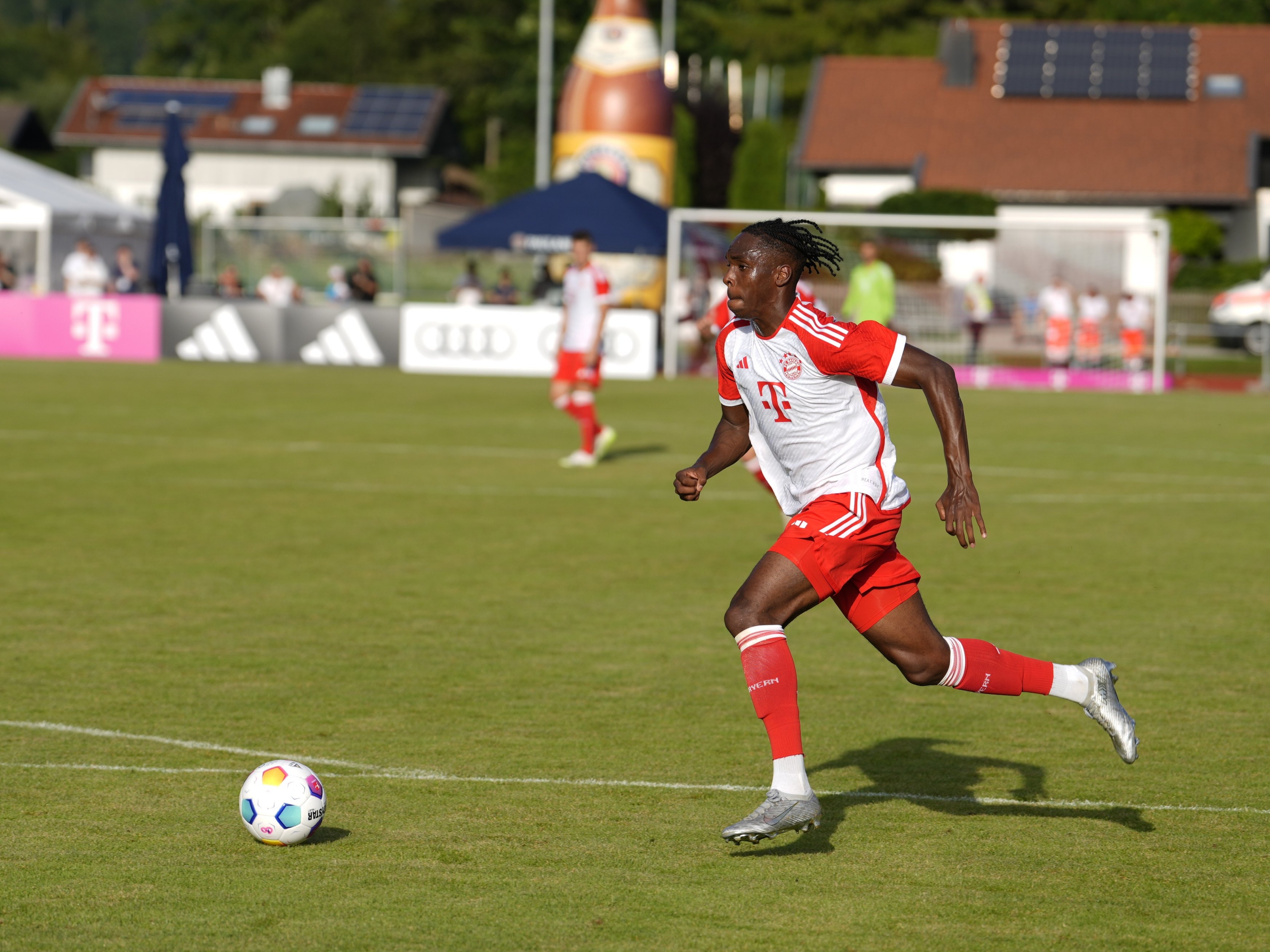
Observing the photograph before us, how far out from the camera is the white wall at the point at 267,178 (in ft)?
239

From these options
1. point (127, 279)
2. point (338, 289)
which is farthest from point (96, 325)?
point (338, 289)

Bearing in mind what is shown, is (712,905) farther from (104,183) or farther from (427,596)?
(104,183)

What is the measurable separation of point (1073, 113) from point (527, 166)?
23.3 m

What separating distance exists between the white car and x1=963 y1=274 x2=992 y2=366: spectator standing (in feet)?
27.1

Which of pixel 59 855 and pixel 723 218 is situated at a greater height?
pixel 723 218

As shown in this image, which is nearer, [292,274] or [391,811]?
[391,811]

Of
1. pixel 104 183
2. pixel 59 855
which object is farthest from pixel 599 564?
pixel 104 183

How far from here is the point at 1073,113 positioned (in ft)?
180

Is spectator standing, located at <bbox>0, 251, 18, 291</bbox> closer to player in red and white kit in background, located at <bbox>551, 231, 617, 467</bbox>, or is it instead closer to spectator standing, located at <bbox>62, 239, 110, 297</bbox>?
spectator standing, located at <bbox>62, 239, 110, 297</bbox>

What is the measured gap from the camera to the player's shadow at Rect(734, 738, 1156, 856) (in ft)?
18.7

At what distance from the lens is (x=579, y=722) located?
23.4 ft

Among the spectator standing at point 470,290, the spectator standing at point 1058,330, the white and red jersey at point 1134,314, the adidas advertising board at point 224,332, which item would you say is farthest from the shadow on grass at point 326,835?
the spectator standing at point 470,290

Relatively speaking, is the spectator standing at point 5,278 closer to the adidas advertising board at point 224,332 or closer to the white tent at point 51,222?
the white tent at point 51,222

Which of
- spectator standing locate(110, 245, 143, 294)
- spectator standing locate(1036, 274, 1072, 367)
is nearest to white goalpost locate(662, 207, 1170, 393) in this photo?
spectator standing locate(1036, 274, 1072, 367)
